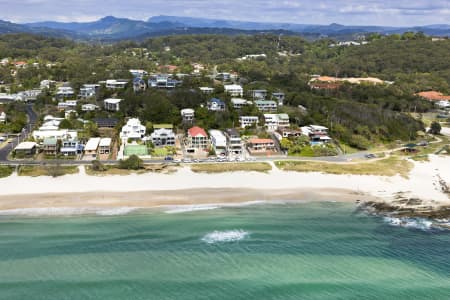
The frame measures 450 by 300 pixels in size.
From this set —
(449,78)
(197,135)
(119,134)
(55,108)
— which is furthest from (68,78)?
(449,78)

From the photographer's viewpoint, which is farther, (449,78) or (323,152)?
(449,78)

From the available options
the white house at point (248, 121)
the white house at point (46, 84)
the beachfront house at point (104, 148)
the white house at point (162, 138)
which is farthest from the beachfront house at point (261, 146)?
the white house at point (46, 84)

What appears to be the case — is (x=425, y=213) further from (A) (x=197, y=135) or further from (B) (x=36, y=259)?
(B) (x=36, y=259)

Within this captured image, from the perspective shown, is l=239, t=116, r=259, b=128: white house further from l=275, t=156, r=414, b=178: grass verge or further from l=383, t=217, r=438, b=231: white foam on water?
l=383, t=217, r=438, b=231: white foam on water

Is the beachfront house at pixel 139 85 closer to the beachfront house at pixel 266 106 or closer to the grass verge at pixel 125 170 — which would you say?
the beachfront house at pixel 266 106

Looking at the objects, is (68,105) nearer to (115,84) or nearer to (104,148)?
(115,84)
